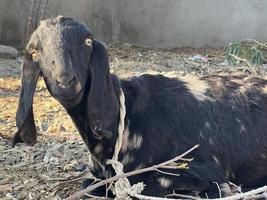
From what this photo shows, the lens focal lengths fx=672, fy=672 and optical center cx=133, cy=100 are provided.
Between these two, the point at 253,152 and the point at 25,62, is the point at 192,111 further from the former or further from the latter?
the point at 25,62

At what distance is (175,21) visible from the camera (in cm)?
992

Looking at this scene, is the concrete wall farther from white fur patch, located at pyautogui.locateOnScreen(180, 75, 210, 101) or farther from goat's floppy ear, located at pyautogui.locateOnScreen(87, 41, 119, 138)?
goat's floppy ear, located at pyautogui.locateOnScreen(87, 41, 119, 138)

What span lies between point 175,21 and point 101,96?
6.80 metres

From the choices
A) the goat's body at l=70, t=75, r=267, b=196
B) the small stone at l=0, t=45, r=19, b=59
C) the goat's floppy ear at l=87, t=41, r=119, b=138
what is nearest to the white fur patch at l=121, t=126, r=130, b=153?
the goat's body at l=70, t=75, r=267, b=196

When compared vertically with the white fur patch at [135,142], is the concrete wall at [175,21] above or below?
above

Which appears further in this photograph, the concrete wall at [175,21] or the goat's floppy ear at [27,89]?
the concrete wall at [175,21]

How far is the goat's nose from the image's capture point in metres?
3.02

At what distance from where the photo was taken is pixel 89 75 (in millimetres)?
3244

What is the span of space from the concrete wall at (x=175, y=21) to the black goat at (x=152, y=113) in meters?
5.86

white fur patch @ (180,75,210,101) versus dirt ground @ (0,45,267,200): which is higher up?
white fur patch @ (180,75,210,101)

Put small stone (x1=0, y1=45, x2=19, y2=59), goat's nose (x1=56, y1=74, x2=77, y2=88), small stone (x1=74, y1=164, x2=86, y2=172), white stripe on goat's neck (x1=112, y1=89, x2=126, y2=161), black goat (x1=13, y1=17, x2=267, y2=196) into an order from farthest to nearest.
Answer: small stone (x1=0, y1=45, x2=19, y2=59) → small stone (x1=74, y1=164, x2=86, y2=172) → white stripe on goat's neck (x1=112, y1=89, x2=126, y2=161) → black goat (x1=13, y1=17, x2=267, y2=196) → goat's nose (x1=56, y1=74, x2=77, y2=88)

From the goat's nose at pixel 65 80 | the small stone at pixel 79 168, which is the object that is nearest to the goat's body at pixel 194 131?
the goat's nose at pixel 65 80

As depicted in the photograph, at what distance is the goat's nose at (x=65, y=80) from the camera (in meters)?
3.02

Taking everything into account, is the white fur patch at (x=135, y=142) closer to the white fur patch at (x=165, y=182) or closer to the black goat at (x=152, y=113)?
the black goat at (x=152, y=113)
